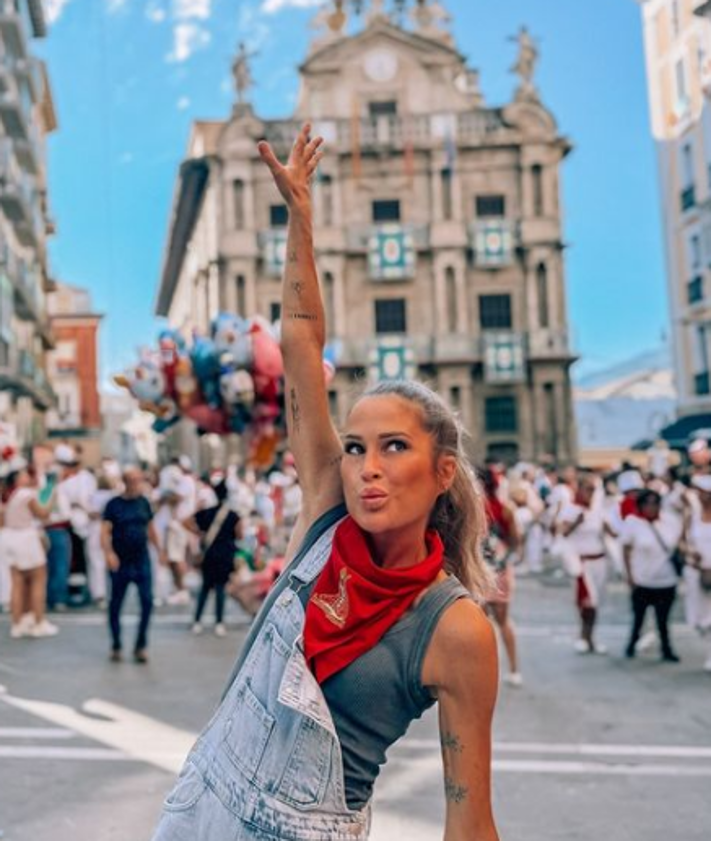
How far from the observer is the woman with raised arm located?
1642 millimetres

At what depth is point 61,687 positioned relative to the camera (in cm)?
715

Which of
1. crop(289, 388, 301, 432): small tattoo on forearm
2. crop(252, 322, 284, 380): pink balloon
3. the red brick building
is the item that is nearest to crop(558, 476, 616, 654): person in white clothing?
crop(252, 322, 284, 380): pink balloon

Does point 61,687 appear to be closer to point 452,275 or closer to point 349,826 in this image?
point 349,826

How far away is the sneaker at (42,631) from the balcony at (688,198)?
27.1 meters

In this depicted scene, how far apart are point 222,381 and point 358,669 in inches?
356

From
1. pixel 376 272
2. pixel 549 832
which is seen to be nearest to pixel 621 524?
pixel 549 832

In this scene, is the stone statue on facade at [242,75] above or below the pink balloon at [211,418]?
above

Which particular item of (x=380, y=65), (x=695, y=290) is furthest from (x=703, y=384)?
(x=380, y=65)

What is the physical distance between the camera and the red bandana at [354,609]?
5.53ft

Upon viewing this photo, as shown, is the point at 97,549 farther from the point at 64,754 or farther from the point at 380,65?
the point at 380,65

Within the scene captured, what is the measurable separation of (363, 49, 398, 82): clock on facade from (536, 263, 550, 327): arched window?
9190 mm

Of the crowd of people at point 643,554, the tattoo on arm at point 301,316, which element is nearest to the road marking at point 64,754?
the crowd of people at point 643,554

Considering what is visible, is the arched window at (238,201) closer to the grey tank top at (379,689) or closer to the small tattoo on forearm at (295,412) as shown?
the small tattoo on forearm at (295,412)

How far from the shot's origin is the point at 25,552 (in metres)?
9.27
